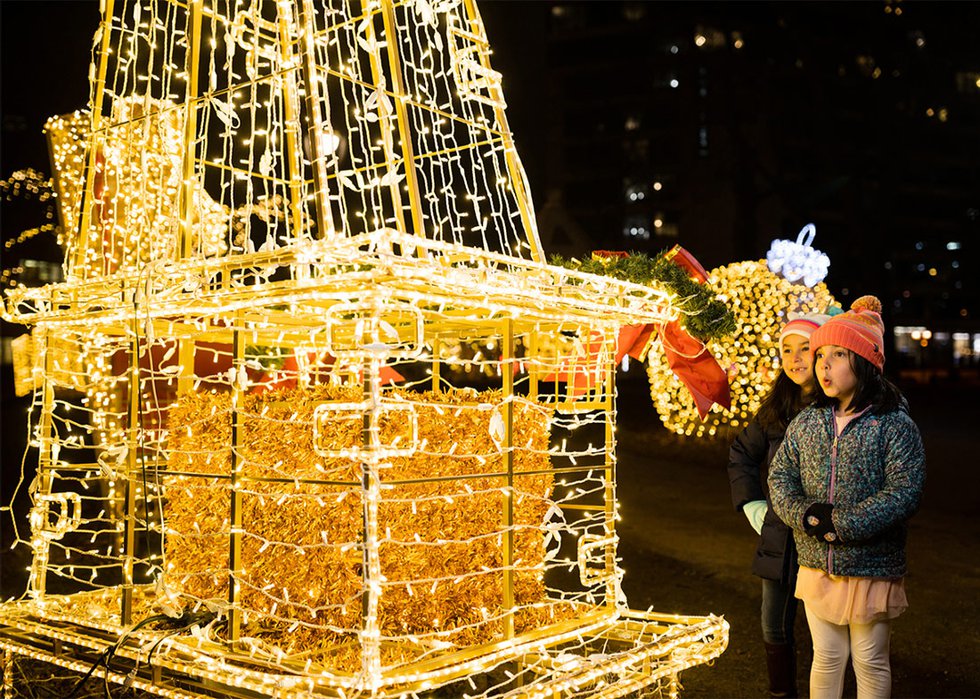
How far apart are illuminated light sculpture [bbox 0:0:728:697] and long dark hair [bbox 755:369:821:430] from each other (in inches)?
29.1

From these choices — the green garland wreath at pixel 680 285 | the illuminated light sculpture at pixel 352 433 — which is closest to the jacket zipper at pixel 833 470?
the illuminated light sculpture at pixel 352 433

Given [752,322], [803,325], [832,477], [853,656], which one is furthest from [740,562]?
[832,477]

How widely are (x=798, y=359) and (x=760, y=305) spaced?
2.24ft

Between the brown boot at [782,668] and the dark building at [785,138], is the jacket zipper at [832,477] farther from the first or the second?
the dark building at [785,138]

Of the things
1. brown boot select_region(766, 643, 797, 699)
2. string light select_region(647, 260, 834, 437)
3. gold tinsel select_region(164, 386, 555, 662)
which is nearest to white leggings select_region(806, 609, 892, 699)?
brown boot select_region(766, 643, 797, 699)

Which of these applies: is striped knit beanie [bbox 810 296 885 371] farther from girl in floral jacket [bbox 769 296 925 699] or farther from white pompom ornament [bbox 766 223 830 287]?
white pompom ornament [bbox 766 223 830 287]

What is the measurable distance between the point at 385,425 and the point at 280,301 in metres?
0.87

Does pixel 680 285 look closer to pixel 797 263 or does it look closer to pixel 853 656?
pixel 797 263

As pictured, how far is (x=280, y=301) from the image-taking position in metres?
3.70

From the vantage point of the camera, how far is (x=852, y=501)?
3650 mm

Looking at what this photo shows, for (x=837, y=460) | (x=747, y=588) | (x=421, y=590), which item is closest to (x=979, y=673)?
(x=747, y=588)

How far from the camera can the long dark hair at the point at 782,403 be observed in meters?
4.75

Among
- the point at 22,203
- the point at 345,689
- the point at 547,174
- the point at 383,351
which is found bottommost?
the point at 345,689

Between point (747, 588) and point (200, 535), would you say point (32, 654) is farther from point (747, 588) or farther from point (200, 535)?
point (747, 588)
